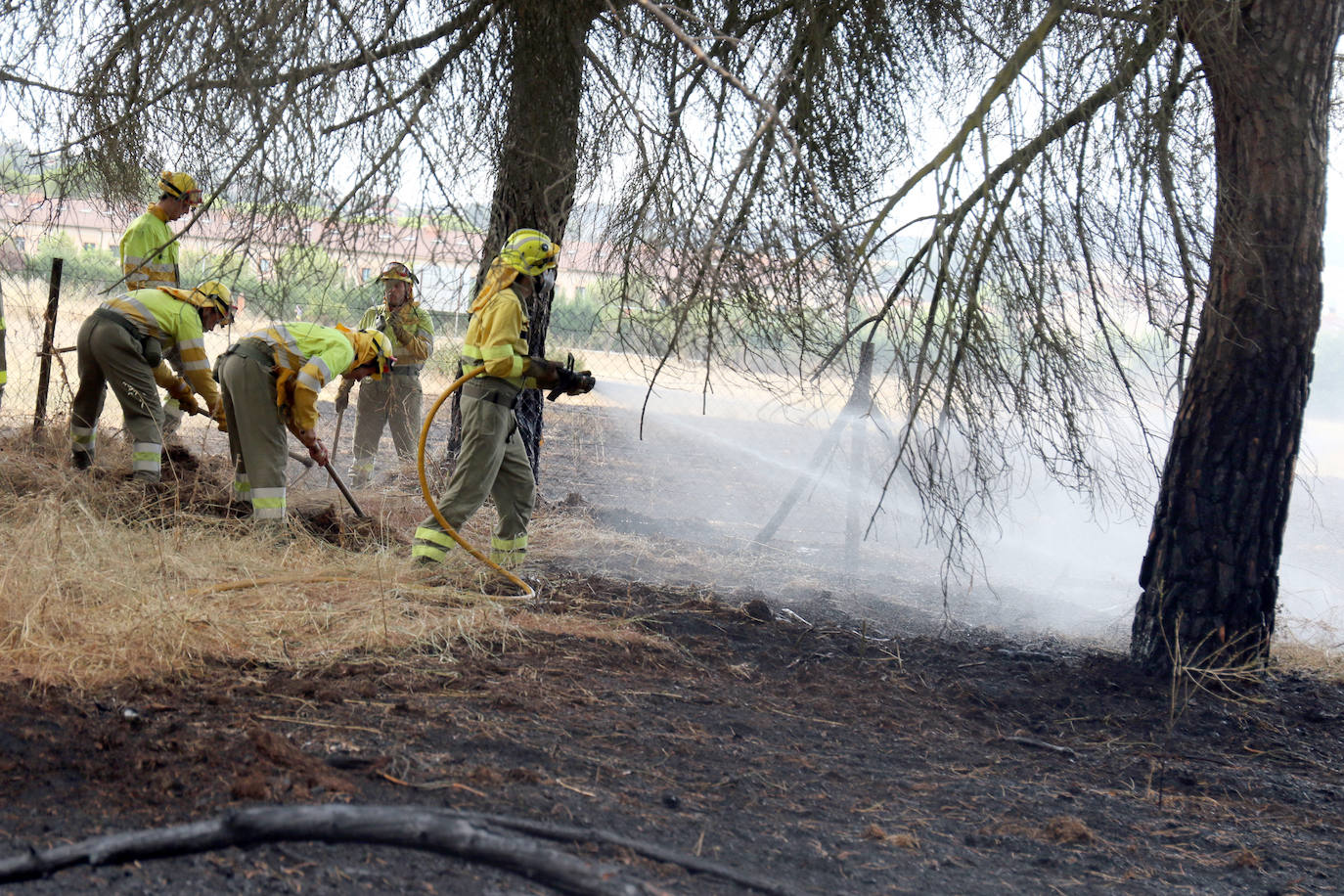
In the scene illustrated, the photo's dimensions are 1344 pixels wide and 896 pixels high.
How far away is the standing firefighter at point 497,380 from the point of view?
529 centimetres

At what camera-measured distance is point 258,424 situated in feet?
18.6

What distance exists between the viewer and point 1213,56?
476 centimetres

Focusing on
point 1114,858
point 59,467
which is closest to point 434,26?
point 59,467

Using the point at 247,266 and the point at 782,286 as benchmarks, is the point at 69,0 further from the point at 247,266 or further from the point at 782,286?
the point at 782,286

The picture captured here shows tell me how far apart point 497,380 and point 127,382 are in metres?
2.29

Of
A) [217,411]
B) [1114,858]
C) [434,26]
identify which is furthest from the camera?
[217,411]

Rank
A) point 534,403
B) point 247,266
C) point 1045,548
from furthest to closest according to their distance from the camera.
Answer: point 1045,548
point 534,403
point 247,266

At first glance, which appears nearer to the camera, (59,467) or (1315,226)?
(1315,226)

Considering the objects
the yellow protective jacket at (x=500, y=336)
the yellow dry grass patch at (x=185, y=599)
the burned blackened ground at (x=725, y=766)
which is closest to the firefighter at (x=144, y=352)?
the yellow dry grass patch at (x=185, y=599)

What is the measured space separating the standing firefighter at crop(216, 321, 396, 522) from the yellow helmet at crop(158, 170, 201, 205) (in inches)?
37.4

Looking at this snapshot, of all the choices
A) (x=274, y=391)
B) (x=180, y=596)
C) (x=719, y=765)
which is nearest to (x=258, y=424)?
(x=274, y=391)

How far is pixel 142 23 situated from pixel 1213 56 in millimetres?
4783

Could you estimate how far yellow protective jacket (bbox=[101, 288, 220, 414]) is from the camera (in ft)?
19.7

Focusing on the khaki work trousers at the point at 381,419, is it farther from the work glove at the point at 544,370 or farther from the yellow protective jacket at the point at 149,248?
the work glove at the point at 544,370
